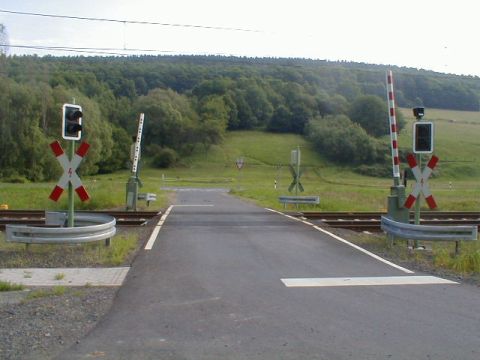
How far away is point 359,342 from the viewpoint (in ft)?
19.8

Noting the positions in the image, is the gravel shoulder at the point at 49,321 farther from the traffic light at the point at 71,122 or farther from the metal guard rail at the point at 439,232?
the metal guard rail at the point at 439,232

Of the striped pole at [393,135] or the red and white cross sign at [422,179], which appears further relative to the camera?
the striped pole at [393,135]

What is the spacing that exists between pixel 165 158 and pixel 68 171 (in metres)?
82.6

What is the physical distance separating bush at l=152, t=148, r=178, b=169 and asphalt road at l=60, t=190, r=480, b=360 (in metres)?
82.3

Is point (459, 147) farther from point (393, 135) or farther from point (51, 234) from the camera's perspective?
point (51, 234)

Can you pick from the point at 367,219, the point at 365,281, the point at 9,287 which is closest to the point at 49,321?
the point at 9,287

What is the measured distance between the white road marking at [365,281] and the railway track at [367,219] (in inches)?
297

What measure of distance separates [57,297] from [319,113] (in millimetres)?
107942

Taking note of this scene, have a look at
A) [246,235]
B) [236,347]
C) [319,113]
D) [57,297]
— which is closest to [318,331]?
[236,347]

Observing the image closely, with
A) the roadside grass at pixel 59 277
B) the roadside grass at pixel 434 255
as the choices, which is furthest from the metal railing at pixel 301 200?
the roadside grass at pixel 59 277

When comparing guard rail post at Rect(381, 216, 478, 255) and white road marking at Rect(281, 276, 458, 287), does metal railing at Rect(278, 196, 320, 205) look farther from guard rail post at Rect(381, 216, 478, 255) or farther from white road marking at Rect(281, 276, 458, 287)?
white road marking at Rect(281, 276, 458, 287)

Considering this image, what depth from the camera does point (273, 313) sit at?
712 centimetres

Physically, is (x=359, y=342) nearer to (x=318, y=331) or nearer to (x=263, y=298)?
(x=318, y=331)

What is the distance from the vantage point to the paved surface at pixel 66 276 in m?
8.90
